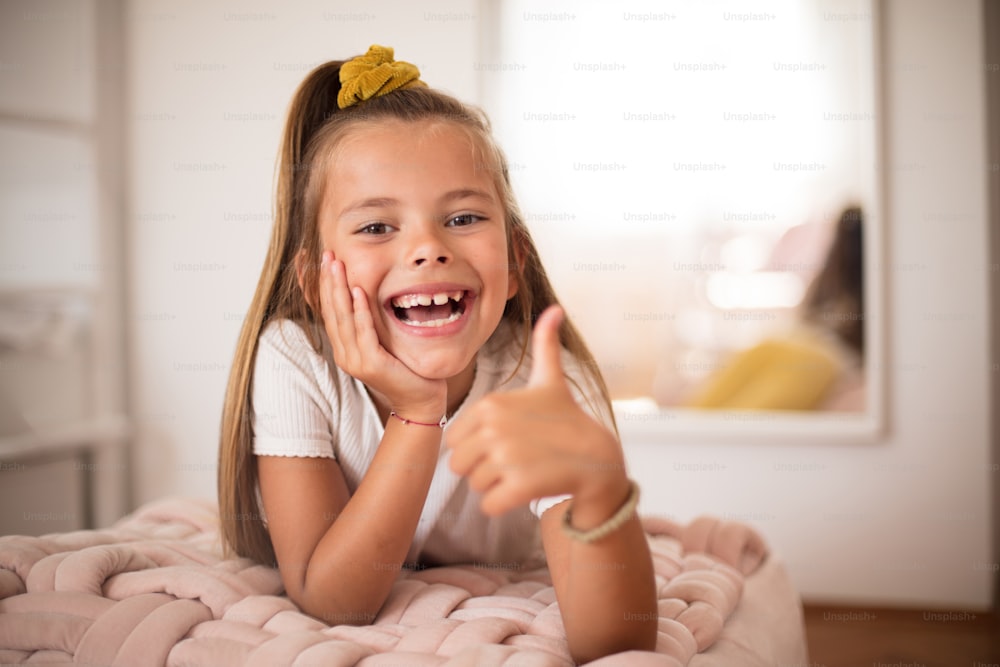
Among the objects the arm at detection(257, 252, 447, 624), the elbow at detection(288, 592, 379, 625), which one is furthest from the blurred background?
the elbow at detection(288, 592, 379, 625)

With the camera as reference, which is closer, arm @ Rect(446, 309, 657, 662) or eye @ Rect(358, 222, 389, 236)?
arm @ Rect(446, 309, 657, 662)

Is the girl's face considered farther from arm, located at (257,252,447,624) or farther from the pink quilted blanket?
the pink quilted blanket

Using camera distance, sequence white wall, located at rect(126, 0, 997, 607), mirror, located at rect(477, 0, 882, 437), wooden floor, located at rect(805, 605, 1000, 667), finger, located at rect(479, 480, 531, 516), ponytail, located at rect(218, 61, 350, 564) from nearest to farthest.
→ 1. finger, located at rect(479, 480, 531, 516)
2. ponytail, located at rect(218, 61, 350, 564)
3. wooden floor, located at rect(805, 605, 1000, 667)
4. white wall, located at rect(126, 0, 997, 607)
5. mirror, located at rect(477, 0, 882, 437)

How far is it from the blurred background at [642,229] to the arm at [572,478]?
44.9 inches

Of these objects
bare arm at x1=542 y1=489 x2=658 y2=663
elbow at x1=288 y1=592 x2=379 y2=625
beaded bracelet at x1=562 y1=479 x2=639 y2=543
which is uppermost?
beaded bracelet at x1=562 y1=479 x2=639 y2=543

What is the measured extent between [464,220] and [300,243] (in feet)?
0.66

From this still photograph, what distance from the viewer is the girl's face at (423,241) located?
0.70 meters

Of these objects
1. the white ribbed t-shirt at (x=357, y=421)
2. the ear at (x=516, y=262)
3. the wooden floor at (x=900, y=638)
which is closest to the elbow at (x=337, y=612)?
the white ribbed t-shirt at (x=357, y=421)

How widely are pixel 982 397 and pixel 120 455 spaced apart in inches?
78.5

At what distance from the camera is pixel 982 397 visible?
175 centimetres

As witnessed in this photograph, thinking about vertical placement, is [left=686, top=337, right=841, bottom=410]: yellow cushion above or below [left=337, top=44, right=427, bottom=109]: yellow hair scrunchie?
below

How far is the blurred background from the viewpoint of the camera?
167 centimetres

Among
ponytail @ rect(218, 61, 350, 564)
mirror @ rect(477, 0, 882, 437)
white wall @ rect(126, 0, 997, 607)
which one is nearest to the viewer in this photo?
ponytail @ rect(218, 61, 350, 564)

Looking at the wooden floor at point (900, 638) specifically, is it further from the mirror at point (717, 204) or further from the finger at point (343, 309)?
the finger at point (343, 309)
